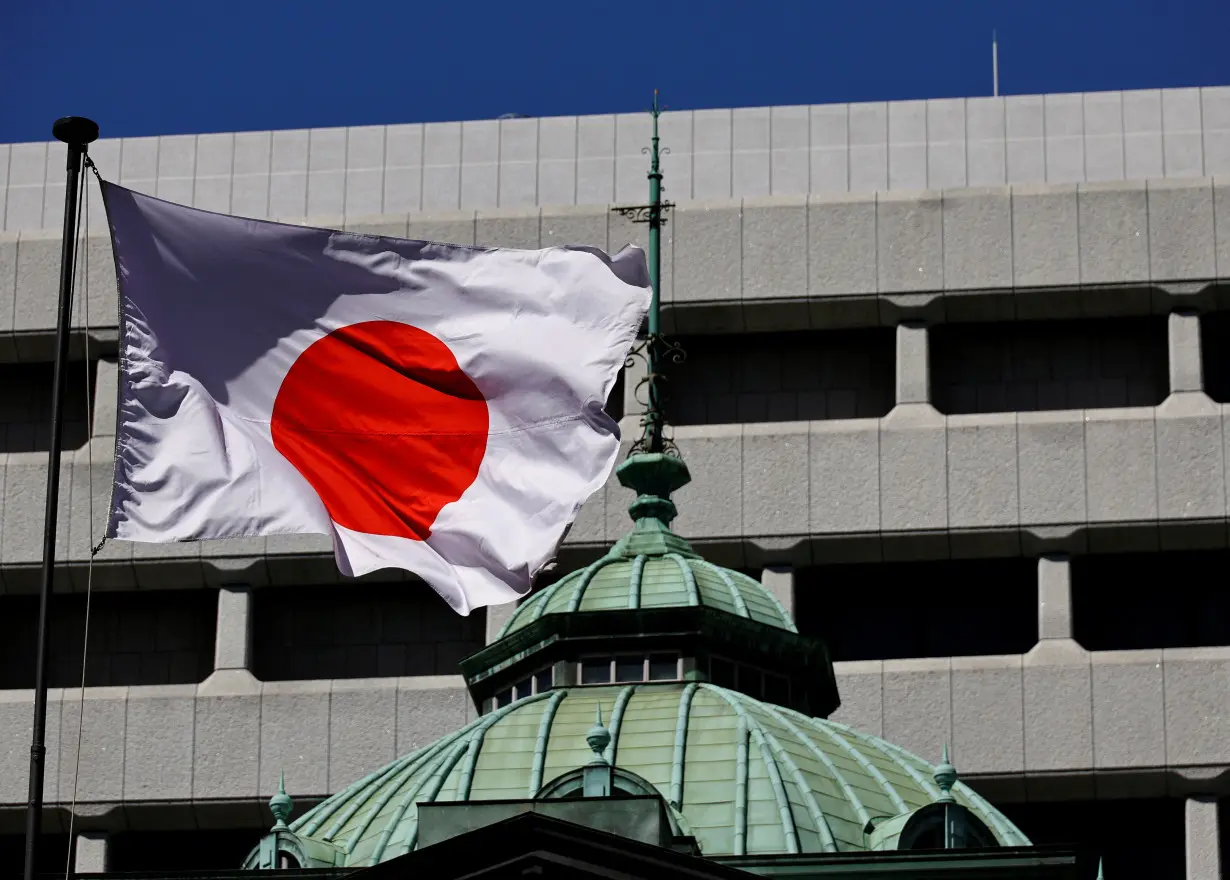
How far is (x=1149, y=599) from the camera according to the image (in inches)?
3029

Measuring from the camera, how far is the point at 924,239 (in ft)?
Result: 252

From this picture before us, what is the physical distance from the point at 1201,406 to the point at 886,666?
26.1 feet

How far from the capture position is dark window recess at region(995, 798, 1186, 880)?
7362 centimetres

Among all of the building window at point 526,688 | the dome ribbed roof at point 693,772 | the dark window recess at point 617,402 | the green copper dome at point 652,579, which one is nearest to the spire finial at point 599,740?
the dome ribbed roof at point 693,772

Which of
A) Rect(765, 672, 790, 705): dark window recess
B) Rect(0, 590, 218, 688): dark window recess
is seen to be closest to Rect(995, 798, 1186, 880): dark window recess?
Rect(0, 590, 218, 688): dark window recess

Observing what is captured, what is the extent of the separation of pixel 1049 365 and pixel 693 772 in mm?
29276

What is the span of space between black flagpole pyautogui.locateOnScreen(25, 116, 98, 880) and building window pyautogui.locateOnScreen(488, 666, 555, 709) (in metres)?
20.4

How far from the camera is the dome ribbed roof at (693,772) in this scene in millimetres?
49375

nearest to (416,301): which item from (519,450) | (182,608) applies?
(519,450)

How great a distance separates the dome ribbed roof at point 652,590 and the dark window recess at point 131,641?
69.7 ft

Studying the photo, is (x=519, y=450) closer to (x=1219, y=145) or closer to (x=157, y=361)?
(x=157, y=361)

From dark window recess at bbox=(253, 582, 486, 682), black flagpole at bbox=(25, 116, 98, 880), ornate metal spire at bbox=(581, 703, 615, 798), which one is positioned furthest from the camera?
dark window recess at bbox=(253, 582, 486, 682)

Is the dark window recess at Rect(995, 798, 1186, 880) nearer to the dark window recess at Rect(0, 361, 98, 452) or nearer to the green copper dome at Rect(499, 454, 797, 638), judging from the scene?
the green copper dome at Rect(499, 454, 797, 638)

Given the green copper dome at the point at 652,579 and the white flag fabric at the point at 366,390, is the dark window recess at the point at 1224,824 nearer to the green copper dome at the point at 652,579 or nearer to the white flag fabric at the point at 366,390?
the green copper dome at the point at 652,579
